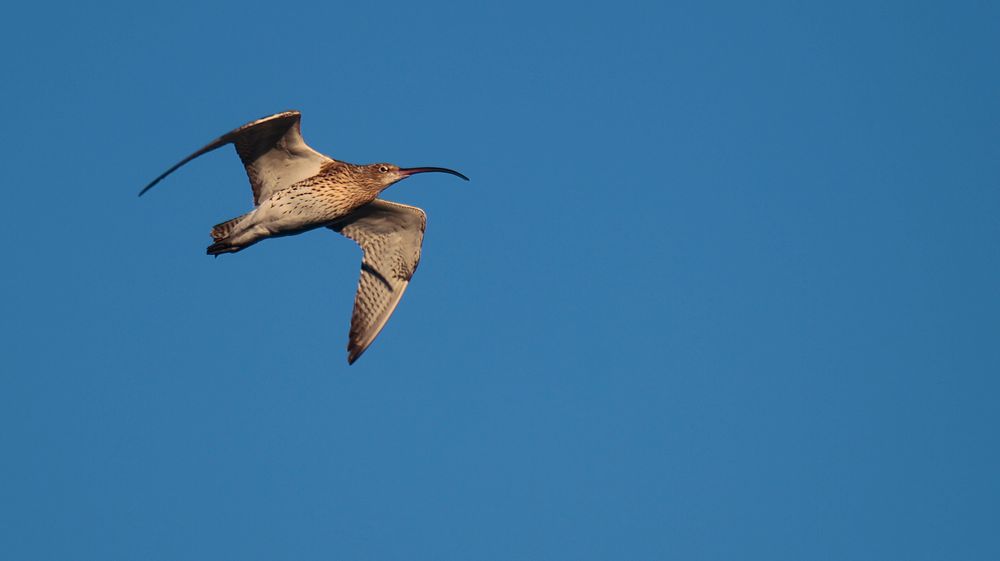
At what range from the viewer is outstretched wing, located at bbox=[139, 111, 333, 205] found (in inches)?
634

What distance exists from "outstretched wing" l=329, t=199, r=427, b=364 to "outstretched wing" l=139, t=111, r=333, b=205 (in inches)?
65.9

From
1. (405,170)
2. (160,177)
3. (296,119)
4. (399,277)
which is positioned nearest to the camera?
(160,177)

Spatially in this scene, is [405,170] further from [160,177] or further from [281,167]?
[160,177]

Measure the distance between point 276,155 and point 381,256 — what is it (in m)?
2.94

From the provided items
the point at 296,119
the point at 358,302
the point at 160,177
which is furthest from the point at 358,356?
the point at 160,177

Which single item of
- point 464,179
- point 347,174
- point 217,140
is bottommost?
point 217,140

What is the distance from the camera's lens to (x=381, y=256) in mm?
19031

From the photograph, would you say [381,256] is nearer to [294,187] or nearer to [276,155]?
[294,187]

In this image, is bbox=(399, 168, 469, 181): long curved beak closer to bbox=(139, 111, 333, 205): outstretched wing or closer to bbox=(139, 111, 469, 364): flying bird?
bbox=(139, 111, 469, 364): flying bird

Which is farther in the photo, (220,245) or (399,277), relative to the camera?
(399,277)

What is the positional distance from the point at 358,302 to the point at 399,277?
77cm

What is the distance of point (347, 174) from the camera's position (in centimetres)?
1700

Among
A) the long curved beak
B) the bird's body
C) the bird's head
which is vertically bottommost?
the bird's body

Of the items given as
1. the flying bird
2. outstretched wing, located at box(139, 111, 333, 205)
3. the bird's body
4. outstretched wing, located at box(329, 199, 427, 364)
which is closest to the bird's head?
the flying bird
